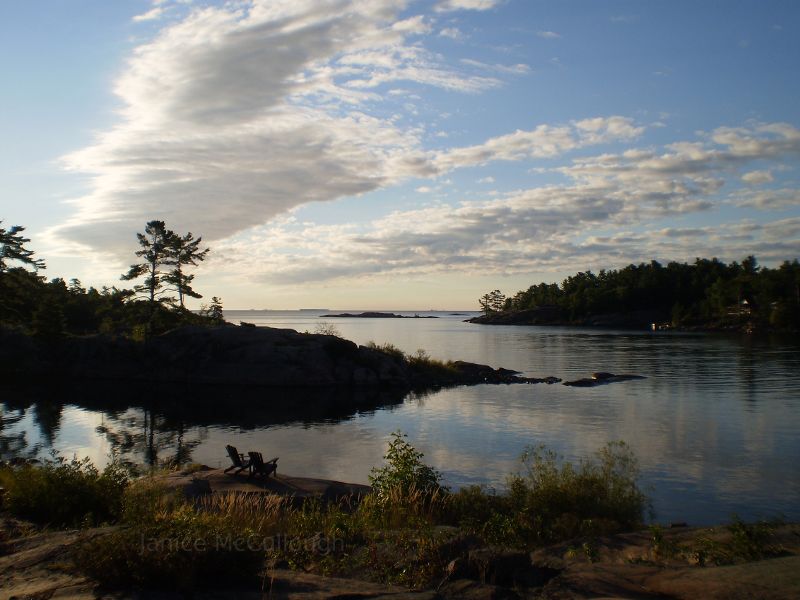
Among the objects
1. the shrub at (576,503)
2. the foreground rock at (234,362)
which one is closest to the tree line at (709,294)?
the foreground rock at (234,362)

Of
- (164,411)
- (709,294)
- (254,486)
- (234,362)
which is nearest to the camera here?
(254,486)

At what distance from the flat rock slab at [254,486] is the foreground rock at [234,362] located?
121 ft

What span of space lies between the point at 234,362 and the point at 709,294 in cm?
14587

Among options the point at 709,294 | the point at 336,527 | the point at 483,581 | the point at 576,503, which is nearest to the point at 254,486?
the point at 336,527

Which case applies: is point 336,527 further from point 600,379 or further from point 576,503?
point 600,379

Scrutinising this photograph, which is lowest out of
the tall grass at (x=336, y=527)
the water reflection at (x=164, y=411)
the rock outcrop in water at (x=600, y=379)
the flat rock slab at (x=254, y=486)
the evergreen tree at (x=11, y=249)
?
the water reflection at (x=164, y=411)

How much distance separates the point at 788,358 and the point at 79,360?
266ft

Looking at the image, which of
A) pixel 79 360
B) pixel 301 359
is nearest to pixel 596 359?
pixel 301 359

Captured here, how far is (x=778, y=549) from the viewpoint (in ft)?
38.2

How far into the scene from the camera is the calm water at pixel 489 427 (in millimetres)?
24844

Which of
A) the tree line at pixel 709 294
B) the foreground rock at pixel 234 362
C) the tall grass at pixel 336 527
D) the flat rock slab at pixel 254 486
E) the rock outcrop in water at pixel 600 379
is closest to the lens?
the tall grass at pixel 336 527

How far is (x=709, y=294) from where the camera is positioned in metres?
167

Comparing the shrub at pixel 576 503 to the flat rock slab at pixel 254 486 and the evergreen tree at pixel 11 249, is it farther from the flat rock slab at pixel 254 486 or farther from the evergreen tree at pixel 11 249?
the evergreen tree at pixel 11 249

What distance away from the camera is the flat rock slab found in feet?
59.7
